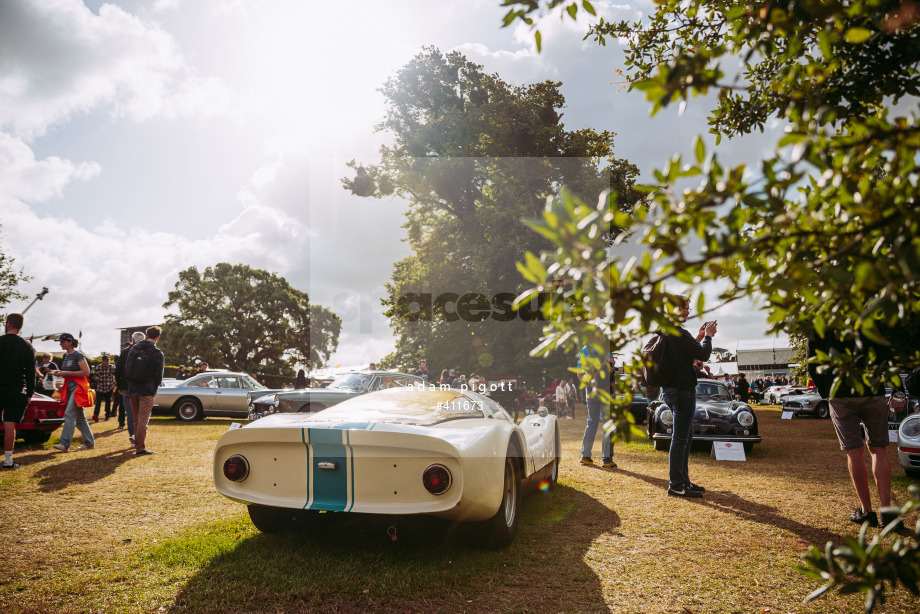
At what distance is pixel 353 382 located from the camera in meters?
11.1

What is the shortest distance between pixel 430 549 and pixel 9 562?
2.64 m

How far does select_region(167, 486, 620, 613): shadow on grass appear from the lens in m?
2.83

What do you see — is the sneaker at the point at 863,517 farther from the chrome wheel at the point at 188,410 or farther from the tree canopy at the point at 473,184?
the tree canopy at the point at 473,184

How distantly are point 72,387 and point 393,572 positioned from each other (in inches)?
288

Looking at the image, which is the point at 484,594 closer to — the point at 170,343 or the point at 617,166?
the point at 617,166

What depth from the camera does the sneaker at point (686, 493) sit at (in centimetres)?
540

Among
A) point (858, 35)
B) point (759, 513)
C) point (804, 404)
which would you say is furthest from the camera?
point (804, 404)

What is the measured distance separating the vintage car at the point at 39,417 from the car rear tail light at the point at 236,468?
279 inches

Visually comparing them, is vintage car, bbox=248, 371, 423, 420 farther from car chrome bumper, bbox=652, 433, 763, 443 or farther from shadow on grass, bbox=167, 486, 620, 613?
shadow on grass, bbox=167, 486, 620, 613

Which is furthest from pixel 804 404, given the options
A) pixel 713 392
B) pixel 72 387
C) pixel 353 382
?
pixel 72 387

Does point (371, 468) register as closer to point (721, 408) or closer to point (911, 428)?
point (911, 428)

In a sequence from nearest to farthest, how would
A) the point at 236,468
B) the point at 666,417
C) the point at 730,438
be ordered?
the point at 236,468 → the point at 730,438 → the point at 666,417

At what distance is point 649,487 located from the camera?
19.5 feet

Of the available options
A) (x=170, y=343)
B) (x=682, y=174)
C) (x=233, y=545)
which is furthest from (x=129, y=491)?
(x=170, y=343)
